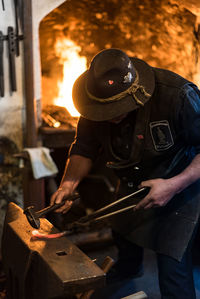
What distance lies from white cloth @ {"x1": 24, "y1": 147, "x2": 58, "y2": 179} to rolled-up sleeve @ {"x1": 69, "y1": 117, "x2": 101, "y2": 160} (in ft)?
3.42

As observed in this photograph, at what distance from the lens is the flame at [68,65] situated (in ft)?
18.7

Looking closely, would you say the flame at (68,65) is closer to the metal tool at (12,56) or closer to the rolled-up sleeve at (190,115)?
the metal tool at (12,56)

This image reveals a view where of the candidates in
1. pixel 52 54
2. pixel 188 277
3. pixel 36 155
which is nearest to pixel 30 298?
pixel 188 277

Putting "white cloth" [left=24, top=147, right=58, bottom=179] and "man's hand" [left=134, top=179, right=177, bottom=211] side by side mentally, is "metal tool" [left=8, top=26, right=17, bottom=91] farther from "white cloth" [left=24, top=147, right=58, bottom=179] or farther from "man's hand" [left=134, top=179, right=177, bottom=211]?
"man's hand" [left=134, top=179, right=177, bottom=211]

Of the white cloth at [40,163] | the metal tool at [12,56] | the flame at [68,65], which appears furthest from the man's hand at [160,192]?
the flame at [68,65]

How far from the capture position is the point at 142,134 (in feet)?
9.75

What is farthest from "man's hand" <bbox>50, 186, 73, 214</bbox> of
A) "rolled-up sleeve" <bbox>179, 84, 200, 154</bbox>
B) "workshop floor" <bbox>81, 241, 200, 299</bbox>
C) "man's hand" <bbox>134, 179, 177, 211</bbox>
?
"workshop floor" <bbox>81, 241, 200, 299</bbox>

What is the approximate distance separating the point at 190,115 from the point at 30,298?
4.97ft

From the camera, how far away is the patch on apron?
291 centimetres

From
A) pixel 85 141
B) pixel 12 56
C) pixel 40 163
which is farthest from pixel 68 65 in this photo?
pixel 85 141

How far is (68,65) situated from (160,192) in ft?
11.1

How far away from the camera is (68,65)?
5.75m

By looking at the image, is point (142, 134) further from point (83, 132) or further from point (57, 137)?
point (57, 137)

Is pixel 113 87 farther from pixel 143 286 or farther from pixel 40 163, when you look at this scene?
pixel 143 286
